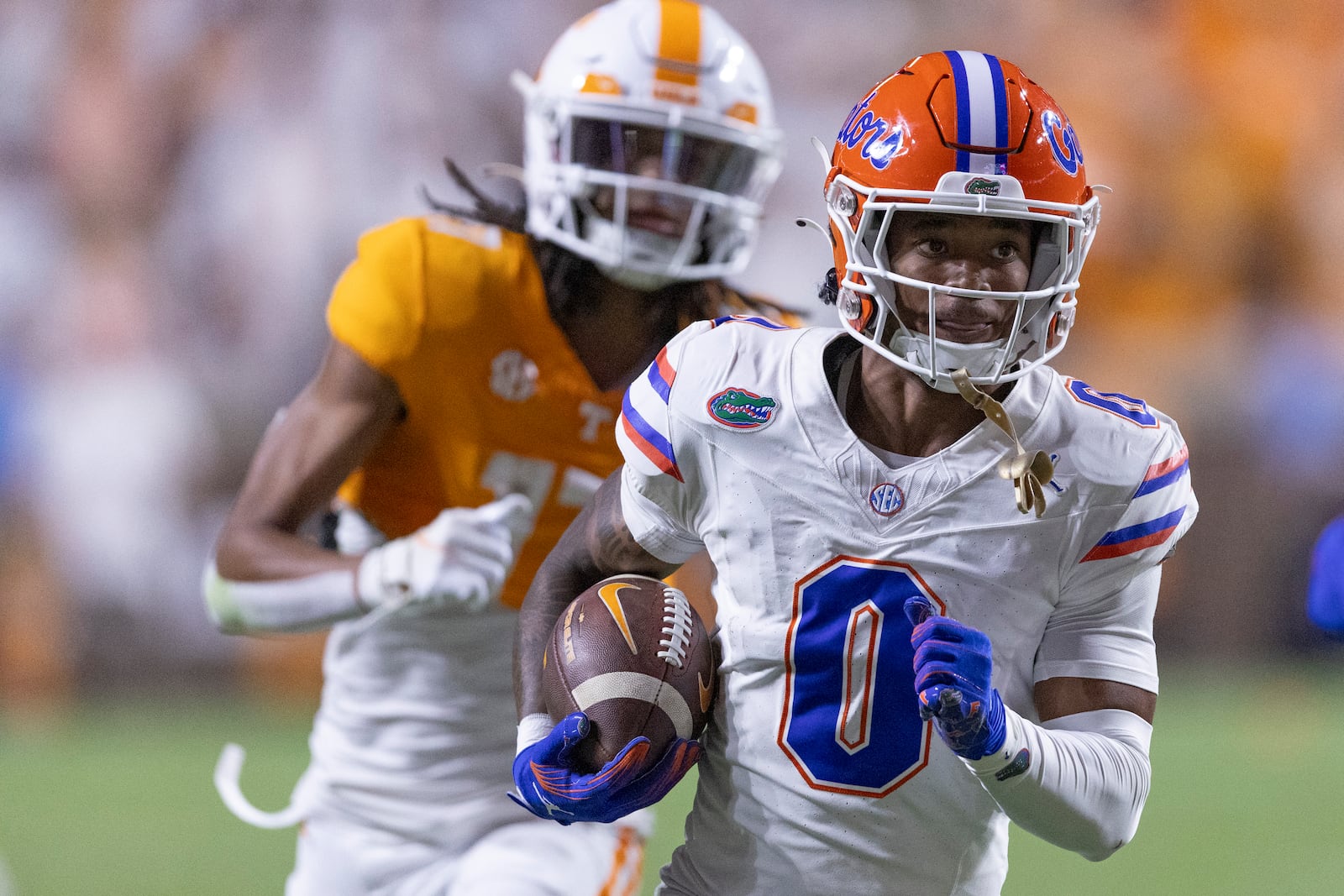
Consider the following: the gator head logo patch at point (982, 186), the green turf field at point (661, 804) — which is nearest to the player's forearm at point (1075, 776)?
the gator head logo patch at point (982, 186)

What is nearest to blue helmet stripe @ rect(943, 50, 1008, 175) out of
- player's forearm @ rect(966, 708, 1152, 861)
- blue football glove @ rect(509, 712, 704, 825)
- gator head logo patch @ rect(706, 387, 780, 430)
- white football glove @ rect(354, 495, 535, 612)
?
gator head logo patch @ rect(706, 387, 780, 430)

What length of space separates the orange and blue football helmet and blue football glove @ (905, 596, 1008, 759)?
0.98 feet

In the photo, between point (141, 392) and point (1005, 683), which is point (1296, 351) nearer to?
point (141, 392)

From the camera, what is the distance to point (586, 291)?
2568mm

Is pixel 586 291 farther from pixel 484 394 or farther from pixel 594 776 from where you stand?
pixel 594 776

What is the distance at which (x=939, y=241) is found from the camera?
1731 millimetres

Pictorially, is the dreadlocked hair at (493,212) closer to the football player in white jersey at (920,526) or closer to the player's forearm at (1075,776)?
the football player in white jersey at (920,526)

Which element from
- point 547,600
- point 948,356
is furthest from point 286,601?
point 948,356

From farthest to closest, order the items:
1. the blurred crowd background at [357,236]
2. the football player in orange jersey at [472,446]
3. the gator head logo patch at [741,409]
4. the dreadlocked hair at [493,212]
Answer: the blurred crowd background at [357,236], the dreadlocked hair at [493,212], the football player in orange jersey at [472,446], the gator head logo patch at [741,409]

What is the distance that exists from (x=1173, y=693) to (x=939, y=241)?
5.27 m

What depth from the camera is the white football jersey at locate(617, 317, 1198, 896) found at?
66.9 inches

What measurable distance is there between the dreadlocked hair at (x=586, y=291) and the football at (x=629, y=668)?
0.82 metres

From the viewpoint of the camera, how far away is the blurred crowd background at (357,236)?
624cm

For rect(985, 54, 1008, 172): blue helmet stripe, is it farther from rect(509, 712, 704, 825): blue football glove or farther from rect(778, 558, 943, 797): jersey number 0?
rect(509, 712, 704, 825): blue football glove
